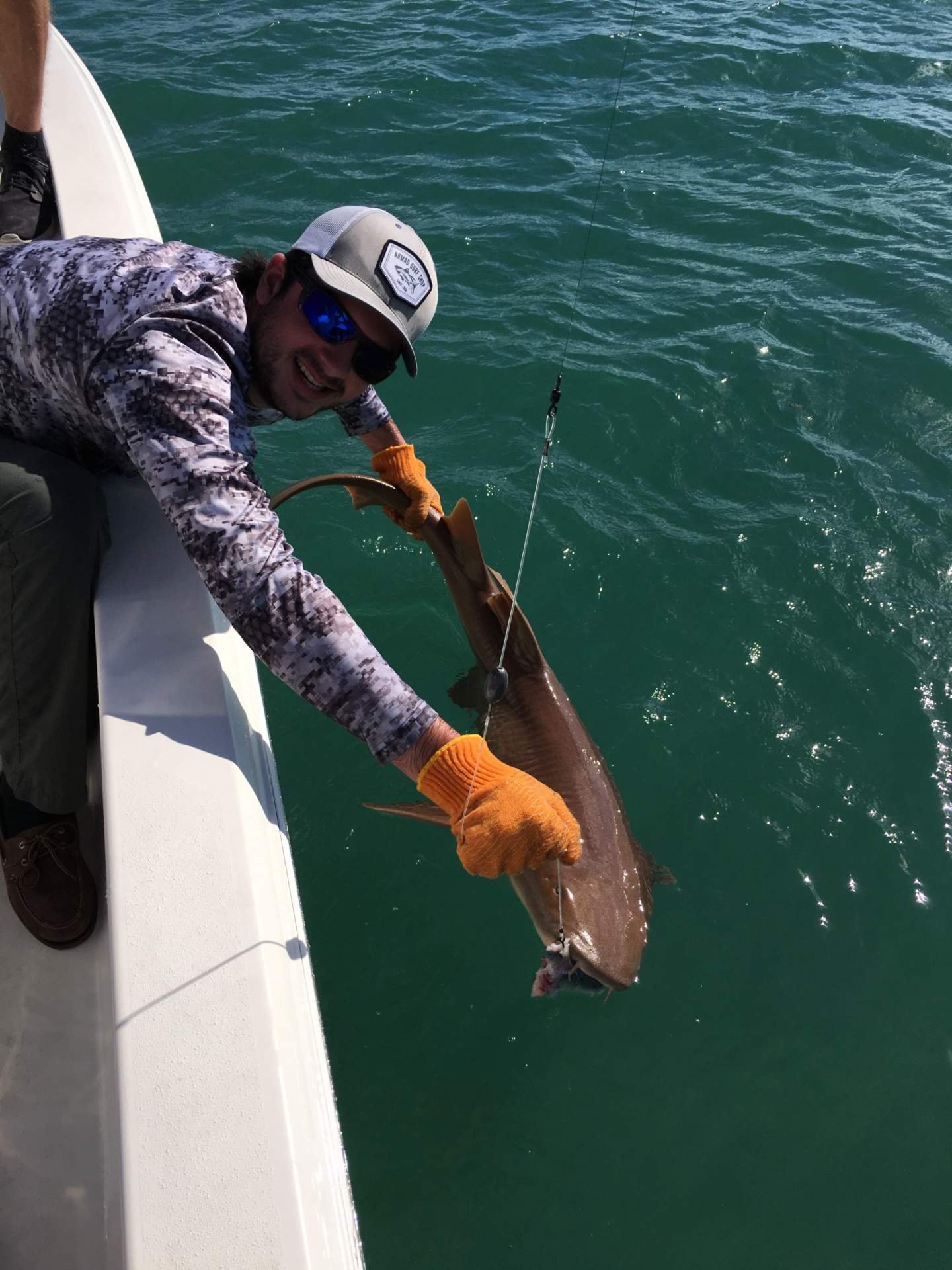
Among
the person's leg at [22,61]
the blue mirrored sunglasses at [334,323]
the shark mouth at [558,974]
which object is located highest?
the person's leg at [22,61]

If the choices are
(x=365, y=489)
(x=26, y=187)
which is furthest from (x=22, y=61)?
(x=365, y=489)

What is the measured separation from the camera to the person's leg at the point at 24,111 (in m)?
4.09

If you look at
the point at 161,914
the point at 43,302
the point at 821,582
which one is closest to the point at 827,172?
the point at 821,582

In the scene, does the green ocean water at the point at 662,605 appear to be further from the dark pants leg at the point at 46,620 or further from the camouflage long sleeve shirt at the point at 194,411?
the camouflage long sleeve shirt at the point at 194,411

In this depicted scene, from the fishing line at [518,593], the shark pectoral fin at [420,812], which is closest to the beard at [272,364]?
the fishing line at [518,593]

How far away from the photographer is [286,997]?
1.87 meters

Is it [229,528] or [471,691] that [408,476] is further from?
[229,528]

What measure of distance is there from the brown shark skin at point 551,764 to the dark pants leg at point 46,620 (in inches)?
24.4

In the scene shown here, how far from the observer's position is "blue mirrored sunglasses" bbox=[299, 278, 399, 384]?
8.48 ft

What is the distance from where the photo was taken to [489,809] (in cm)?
245

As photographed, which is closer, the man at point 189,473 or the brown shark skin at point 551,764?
the man at point 189,473

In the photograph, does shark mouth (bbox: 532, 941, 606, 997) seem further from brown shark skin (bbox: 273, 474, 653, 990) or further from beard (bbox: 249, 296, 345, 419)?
beard (bbox: 249, 296, 345, 419)

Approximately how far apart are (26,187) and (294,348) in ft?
7.63

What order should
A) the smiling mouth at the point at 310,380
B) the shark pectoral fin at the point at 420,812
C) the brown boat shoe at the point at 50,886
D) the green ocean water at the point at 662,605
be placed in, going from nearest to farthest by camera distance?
the brown boat shoe at the point at 50,886 < the smiling mouth at the point at 310,380 < the shark pectoral fin at the point at 420,812 < the green ocean water at the point at 662,605
